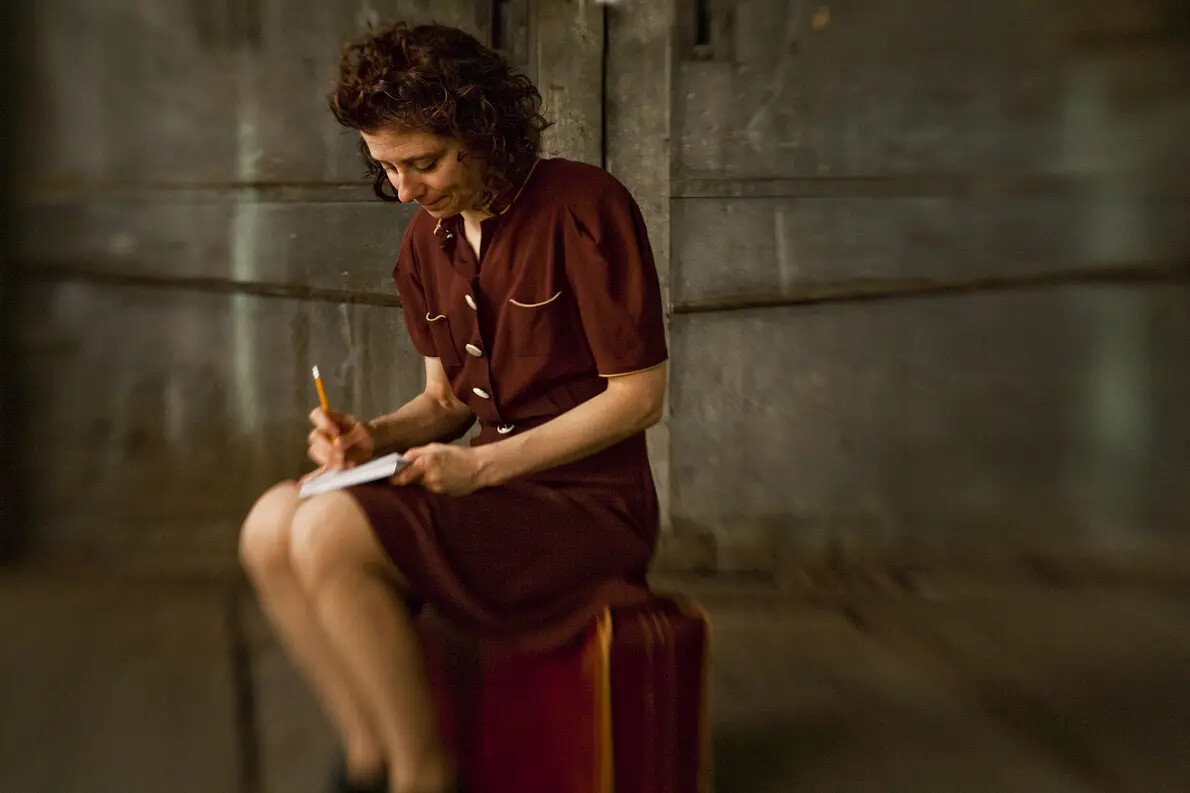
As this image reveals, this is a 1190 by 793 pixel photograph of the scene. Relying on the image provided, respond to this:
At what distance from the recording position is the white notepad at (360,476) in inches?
55.3

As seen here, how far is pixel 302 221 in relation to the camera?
345cm

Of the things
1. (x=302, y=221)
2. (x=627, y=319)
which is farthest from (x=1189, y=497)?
(x=302, y=221)

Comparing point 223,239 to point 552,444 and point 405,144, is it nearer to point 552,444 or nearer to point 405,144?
point 405,144

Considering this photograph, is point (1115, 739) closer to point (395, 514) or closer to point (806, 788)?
point (806, 788)

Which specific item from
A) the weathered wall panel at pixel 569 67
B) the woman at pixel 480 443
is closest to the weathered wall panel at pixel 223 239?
the weathered wall panel at pixel 569 67

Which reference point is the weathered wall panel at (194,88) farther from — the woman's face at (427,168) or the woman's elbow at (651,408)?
the woman's elbow at (651,408)

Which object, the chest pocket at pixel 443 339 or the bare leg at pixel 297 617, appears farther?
the chest pocket at pixel 443 339

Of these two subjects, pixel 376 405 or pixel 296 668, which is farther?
pixel 376 405

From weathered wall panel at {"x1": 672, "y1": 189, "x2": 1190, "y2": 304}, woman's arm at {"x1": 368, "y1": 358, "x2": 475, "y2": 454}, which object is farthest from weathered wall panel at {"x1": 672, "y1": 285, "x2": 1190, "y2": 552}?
Result: woman's arm at {"x1": 368, "y1": 358, "x2": 475, "y2": 454}

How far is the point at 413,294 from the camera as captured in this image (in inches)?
70.5

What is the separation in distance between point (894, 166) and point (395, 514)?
2606 mm

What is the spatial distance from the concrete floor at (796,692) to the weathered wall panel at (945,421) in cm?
32

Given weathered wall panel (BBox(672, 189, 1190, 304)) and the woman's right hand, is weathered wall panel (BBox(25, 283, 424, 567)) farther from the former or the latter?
the woman's right hand

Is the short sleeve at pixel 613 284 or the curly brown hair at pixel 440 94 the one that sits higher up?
the curly brown hair at pixel 440 94
